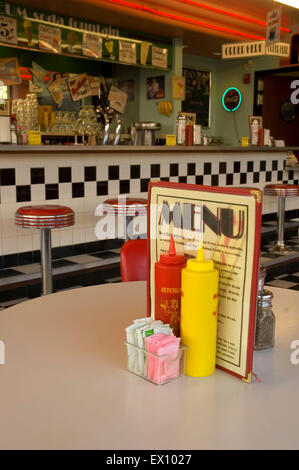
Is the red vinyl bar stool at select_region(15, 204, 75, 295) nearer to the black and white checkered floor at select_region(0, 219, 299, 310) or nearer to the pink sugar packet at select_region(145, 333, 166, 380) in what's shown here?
the black and white checkered floor at select_region(0, 219, 299, 310)

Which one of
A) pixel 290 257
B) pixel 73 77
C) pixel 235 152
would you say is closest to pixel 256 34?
pixel 73 77

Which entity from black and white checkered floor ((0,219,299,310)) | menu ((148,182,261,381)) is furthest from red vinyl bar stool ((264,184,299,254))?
menu ((148,182,261,381))

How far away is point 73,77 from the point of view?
857 cm

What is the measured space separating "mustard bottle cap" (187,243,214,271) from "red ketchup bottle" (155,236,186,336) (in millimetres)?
51

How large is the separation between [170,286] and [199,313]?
0.10m

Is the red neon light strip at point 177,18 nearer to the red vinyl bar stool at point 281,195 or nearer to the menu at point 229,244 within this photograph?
the red vinyl bar stool at point 281,195

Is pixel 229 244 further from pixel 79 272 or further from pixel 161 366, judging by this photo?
pixel 79 272

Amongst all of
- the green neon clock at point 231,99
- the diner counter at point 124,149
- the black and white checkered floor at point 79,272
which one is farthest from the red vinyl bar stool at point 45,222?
the green neon clock at point 231,99

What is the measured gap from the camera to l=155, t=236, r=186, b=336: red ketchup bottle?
107cm

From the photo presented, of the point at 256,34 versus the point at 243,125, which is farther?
the point at 243,125

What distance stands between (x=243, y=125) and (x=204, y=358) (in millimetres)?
10032
